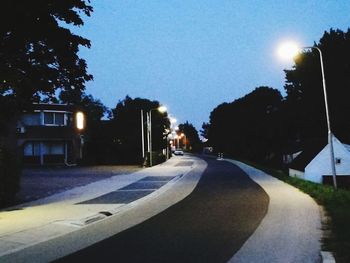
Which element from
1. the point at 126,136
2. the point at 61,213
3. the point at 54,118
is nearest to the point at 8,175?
the point at 61,213

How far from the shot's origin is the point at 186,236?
431 inches

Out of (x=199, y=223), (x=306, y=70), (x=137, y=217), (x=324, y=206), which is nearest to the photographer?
(x=199, y=223)

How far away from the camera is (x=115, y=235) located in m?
11.4

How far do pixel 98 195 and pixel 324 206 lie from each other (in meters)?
9.76

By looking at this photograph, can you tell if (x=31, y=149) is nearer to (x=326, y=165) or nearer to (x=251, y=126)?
(x=326, y=165)

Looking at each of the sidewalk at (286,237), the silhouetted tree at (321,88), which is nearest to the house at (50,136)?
the silhouetted tree at (321,88)

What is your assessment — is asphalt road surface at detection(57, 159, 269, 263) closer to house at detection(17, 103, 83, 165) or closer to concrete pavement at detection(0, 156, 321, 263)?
concrete pavement at detection(0, 156, 321, 263)

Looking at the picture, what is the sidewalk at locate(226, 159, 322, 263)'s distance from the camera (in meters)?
8.67

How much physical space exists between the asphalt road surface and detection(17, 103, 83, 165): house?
39.6 m

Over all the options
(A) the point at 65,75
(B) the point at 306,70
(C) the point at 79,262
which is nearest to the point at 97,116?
(B) the point at 306,70

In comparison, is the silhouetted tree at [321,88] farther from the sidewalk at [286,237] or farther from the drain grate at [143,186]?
the sidewalk at [286,237]

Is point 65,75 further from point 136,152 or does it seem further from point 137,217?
point 136,152

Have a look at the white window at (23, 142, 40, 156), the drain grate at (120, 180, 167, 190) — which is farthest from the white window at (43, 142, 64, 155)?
the drain grate at (120, 180, 167, 190)

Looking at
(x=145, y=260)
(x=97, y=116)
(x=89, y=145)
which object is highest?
(x=97, y=116)
